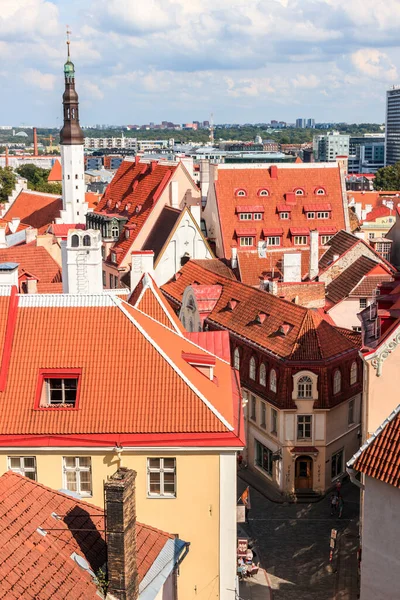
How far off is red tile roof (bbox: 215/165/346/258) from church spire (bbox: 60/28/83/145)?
94.4 feet

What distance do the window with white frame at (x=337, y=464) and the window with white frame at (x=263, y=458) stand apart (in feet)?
11.3

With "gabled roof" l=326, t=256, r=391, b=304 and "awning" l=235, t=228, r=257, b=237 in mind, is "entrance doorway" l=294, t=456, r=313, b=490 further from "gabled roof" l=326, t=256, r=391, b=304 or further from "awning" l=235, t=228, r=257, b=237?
"awning" l=235, t=228, r=257, b=237

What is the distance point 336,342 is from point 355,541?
1141cm

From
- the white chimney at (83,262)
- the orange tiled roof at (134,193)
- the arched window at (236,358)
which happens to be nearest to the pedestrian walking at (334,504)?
the arched window at (236,358)

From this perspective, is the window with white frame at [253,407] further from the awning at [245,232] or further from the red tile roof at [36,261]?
the awning at [245,232]

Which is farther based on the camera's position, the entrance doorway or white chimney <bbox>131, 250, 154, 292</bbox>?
white chimney <bbox>131, 250, 154, 292</bbox>

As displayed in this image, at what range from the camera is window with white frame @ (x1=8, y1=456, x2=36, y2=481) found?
28156 millimetres

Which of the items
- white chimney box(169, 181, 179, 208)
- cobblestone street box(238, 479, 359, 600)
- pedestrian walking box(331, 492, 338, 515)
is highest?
white chimney box(169, 181, 179, 208)

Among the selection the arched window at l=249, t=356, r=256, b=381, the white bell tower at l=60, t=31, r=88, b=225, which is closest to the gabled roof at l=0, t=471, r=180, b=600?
the arched window at l=249, t=356, r=256, b=381

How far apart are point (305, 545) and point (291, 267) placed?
24141mm

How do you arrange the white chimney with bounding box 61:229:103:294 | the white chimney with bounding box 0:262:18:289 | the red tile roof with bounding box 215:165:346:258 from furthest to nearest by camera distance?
the red tile roof with bounding box 215:165:346:258 → the white chimney with bounding box 61:229:103:294 → the white chimney with bounding box 0:262:18:289

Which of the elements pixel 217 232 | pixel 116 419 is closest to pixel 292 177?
pixel 217 232

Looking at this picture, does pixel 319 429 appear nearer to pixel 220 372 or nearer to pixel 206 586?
pixel 220 372

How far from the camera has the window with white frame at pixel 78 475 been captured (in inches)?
1107
